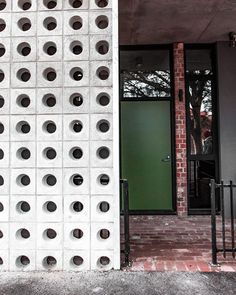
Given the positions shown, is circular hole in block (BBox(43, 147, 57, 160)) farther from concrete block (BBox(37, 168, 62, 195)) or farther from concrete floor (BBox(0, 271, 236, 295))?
concrete floor (BBox(0, 271, 236, 295))

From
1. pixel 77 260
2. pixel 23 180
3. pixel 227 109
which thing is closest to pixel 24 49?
pixel 23 180

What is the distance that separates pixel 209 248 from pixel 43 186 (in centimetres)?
208

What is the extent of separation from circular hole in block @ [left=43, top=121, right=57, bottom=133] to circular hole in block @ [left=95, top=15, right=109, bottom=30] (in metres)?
1.08

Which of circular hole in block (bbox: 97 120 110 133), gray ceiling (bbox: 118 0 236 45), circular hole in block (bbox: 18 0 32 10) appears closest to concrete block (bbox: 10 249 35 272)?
circular hole in block (bbox: 97 120 110 133)

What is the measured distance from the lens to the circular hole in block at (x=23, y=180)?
343cm

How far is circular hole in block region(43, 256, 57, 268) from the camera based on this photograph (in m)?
3.38

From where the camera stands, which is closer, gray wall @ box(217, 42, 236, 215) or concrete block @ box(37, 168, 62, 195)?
concrete block @ box(37, 168, 62, 195)

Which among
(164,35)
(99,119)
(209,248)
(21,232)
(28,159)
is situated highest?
(164,35)

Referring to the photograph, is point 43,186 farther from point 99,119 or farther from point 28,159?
point 99,119

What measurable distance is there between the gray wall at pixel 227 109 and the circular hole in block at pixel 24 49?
349 cm

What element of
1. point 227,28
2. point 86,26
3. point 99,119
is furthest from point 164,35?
point 99,119

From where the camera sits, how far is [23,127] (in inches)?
139

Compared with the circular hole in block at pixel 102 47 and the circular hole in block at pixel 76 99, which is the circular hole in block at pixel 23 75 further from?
the circular hole in block at pixel 102 47

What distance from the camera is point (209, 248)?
13.3 feet
